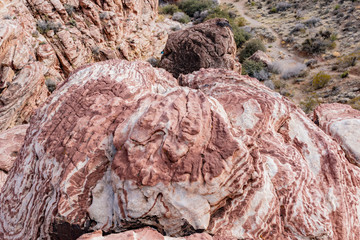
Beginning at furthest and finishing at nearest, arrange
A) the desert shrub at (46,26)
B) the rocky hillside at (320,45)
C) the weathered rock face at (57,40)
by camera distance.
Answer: the desert shrub at (46,26) → the rocky hillside at (320,45) → the weathered rock face at (57,40)

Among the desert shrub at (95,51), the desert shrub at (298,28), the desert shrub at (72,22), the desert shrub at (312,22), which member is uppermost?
the desert shrub at (72,22)

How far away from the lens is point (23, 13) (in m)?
10.9

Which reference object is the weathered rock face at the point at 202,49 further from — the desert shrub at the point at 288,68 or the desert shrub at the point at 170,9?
the desert shrub at the point at 170,9

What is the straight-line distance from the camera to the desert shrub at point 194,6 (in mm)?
25797

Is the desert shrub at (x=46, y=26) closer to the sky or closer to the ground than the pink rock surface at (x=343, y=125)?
closer to the sky

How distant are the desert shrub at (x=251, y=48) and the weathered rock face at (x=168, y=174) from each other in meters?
14.1

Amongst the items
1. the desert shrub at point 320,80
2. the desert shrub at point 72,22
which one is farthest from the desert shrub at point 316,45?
the desert shrub at point 72,22

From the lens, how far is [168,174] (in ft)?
9.34

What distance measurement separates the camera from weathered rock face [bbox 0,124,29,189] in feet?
21.4

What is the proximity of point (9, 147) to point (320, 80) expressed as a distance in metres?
14.6

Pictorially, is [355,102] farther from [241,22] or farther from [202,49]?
[241,22]

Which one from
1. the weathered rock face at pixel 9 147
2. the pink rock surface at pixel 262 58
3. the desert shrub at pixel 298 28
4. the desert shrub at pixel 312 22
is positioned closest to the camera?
the weathered rock face at pixel 9 147

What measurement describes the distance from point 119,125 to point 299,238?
3.40 m

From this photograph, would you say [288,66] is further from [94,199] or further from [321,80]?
[94,199]
